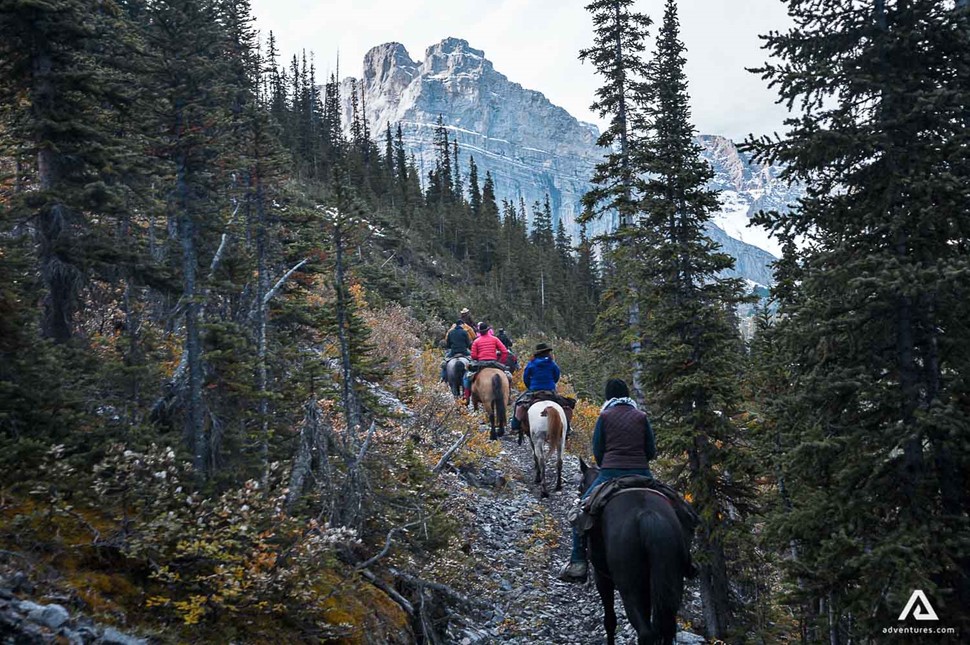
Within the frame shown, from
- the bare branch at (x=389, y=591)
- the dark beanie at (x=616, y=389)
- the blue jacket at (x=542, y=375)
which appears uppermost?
the dark beanie at (x=616, y=389)

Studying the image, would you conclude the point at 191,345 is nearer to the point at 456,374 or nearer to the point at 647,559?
the point at 647,559

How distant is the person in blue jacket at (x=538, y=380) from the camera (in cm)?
1433

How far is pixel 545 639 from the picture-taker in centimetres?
807

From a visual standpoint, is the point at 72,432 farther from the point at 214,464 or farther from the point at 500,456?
the point at 500,456

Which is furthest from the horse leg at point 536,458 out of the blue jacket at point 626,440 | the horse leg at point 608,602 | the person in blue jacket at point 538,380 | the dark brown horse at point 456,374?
the horse leg at point 608,602

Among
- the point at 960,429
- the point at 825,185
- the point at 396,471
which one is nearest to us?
the point at 960,429

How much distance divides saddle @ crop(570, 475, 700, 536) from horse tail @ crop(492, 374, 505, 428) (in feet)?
30.7

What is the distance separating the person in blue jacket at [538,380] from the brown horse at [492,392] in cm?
183

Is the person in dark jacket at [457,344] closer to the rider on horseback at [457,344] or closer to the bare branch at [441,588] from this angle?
the rider on horseback at [457,344]

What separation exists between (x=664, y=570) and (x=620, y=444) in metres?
1.87

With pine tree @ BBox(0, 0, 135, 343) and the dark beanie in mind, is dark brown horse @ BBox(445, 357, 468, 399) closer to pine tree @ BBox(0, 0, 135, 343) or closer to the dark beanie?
the dark beanie

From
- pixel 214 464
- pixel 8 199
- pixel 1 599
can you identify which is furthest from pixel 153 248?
pixel 1 599

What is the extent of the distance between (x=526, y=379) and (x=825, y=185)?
965cm

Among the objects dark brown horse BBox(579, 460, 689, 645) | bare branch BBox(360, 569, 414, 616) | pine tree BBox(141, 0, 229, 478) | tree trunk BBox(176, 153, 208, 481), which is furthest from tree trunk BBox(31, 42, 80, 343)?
dark brown horse BBox(579, 460, 689, 645)
